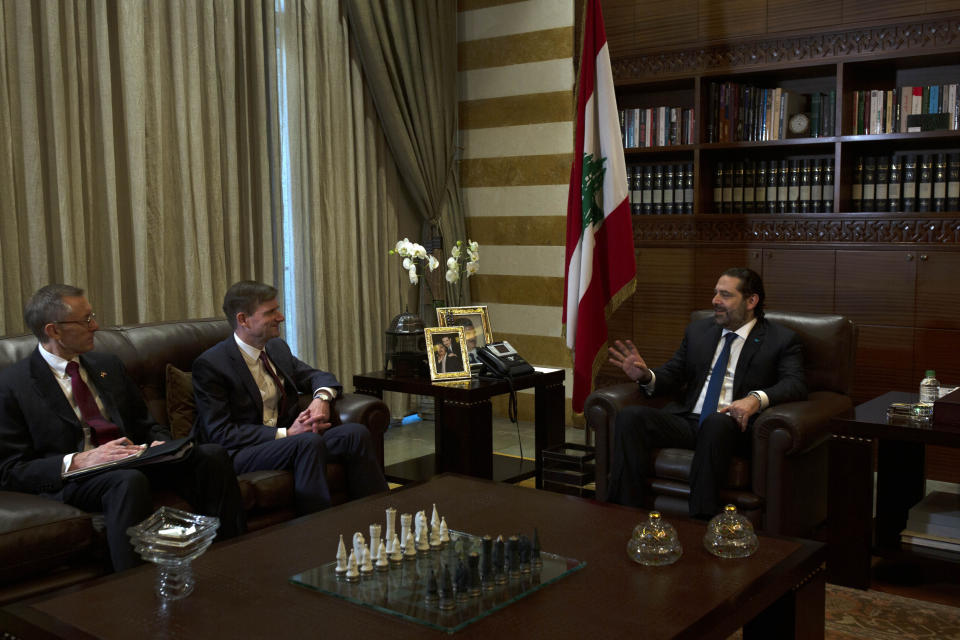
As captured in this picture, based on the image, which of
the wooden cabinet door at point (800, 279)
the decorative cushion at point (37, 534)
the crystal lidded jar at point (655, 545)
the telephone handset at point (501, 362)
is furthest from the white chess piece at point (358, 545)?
the wooden cabinet door at point (800, 279)

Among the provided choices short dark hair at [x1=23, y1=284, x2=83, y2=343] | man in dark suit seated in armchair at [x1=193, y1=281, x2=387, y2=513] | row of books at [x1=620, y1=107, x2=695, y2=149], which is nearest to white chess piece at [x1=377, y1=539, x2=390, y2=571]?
man in dark suit seated in armchair at [x1=193, y1=281, x2=387, y2=513]

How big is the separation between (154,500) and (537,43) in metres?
3.90

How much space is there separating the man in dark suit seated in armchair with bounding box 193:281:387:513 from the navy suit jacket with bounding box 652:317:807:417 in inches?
50.5

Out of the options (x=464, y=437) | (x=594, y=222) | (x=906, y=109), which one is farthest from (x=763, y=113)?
(x=464, y=437)

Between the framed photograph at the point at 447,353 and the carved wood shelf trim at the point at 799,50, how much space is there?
214 cm

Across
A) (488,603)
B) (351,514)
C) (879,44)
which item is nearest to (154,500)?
(351,514)

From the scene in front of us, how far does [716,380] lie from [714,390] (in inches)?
1.7

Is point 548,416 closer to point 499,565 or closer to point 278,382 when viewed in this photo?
point 278,382

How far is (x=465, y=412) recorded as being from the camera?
13.0ft

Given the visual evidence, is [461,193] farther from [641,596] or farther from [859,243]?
[641,596]

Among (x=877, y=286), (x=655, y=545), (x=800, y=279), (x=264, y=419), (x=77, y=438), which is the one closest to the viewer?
(x=655, y=545)

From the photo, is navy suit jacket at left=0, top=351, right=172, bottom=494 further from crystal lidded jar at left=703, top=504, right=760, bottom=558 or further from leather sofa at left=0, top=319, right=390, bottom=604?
crystal lidded jar at left=703, top=504, right=760, bottom=558

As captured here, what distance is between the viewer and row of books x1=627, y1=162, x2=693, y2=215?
5.30m

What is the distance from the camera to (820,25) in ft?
15.6
